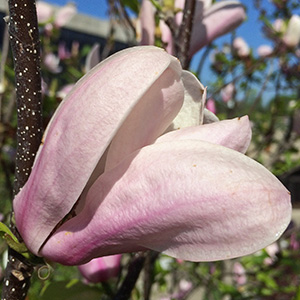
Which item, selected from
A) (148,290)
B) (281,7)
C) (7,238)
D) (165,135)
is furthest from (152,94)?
(281,7)

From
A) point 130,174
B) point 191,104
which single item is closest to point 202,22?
point 191,104

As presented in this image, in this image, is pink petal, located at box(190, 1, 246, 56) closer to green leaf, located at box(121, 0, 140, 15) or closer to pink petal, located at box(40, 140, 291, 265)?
green leaf, located at box(121, 0, 140, 15)

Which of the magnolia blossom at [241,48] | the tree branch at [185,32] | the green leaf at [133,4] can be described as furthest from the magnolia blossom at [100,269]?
the magnolia blossom at [241,48]

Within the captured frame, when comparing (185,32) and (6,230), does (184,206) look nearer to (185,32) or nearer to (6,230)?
(6,230)

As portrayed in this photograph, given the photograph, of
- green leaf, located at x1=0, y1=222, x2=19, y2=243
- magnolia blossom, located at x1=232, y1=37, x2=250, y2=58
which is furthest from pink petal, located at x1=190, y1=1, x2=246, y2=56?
magnolia blossom, located at x1=232, y1=37, x2=250, y2=58

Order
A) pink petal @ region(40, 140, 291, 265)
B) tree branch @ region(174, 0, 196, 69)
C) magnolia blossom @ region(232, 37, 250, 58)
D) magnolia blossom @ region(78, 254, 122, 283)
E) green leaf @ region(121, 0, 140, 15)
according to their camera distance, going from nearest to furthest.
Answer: pink petal @ region(40, 140, 291, 265) < tree branch @ region(174, 0, 196, 69) < magnolia blossom @ region(78, 254, 122, 283) < green leaf @ region(121, 0, 140, 15) < magnolia blossom @ region(232, 37, 250, 58)

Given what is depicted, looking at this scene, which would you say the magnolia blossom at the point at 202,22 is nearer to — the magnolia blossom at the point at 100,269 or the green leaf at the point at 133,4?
the green leaf at the point at 133,4

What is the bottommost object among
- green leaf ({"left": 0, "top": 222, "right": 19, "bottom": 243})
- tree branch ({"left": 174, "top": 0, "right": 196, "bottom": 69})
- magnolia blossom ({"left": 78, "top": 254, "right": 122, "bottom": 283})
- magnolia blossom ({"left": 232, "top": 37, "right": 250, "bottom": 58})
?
magnolia blossom ({"left": 232, "top": 37, "right": 250, "bottom": 58})
